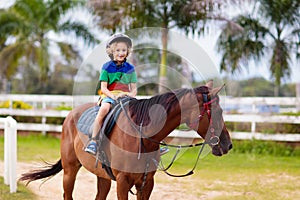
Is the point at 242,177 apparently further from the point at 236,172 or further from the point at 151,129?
the point at 151,129

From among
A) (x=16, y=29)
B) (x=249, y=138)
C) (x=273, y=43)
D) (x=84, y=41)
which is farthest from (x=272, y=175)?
(x=16, y=29)

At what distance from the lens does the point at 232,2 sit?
37.0ft

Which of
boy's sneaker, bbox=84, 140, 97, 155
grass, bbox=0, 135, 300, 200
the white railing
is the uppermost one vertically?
boy's sneaker, bbox=84, 140, 97, 155

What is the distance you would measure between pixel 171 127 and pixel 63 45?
16.0m

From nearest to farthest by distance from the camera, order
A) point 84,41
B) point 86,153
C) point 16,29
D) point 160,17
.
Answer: point 86,153, point 160,17, point 84,41, point 16,29

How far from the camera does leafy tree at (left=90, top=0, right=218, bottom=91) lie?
37.6 ft

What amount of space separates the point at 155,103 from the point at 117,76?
443 mm

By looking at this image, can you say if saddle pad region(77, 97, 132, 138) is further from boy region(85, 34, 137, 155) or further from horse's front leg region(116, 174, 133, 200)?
horse's front leg region(116, 174, 133, 200)

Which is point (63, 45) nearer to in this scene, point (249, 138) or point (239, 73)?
point (239, 73)

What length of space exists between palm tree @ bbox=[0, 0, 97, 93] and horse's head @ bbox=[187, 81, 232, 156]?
605 inches

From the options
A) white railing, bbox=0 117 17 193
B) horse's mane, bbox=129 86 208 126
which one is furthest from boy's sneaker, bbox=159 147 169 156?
white railing, bbox=0 117 17 193

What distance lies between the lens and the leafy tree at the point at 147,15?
37.6 feet

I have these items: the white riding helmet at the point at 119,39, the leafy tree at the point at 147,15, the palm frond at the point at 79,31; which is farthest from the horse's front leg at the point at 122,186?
the palm frond at the point at 79,31

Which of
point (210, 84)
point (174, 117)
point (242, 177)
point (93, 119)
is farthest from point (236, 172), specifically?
point (210, 84)
